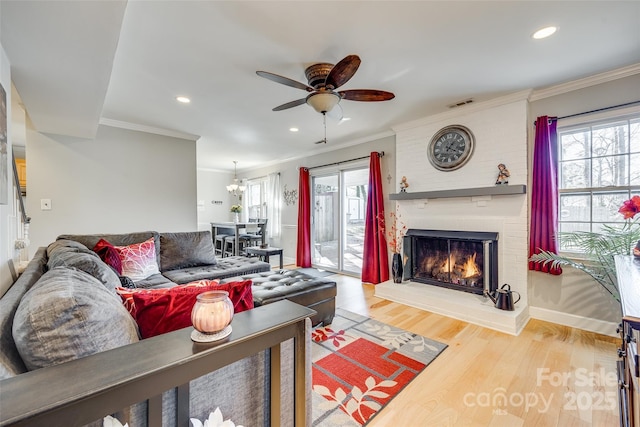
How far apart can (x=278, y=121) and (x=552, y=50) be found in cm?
296

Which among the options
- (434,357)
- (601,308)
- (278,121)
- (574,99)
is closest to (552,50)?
(574,99)

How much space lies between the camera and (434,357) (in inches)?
87.4

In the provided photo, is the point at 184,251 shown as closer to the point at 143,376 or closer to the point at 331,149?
the point at 143,376

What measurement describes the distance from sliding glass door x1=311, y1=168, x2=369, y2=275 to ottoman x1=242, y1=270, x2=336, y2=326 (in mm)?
2361

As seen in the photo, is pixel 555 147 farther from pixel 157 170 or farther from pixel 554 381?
pixel 157 170

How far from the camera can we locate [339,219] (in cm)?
526

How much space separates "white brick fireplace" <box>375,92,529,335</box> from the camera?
2.97 meters

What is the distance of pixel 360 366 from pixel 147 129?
4209 mm

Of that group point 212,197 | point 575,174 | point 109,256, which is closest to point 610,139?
point 575,174

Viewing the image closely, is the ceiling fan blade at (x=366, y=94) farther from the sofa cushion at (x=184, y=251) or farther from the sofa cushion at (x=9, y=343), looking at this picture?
the sofa cushion at (x=184, y=251)

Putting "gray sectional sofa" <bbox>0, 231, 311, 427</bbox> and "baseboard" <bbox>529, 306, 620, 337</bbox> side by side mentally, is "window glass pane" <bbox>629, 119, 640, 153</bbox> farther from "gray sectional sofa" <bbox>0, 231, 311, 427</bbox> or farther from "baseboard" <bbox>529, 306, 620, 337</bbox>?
"gray sectional sofa" <bbox>0, 231, 311, 427</bbox>

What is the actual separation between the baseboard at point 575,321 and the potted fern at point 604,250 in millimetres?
339

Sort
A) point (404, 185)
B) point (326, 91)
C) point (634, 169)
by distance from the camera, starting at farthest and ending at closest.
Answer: point (404, 185)
point (634, 169)
point (326, 91)

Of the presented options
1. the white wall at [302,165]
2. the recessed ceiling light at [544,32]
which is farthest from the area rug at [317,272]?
the recessed ceiling light at [544,32]
